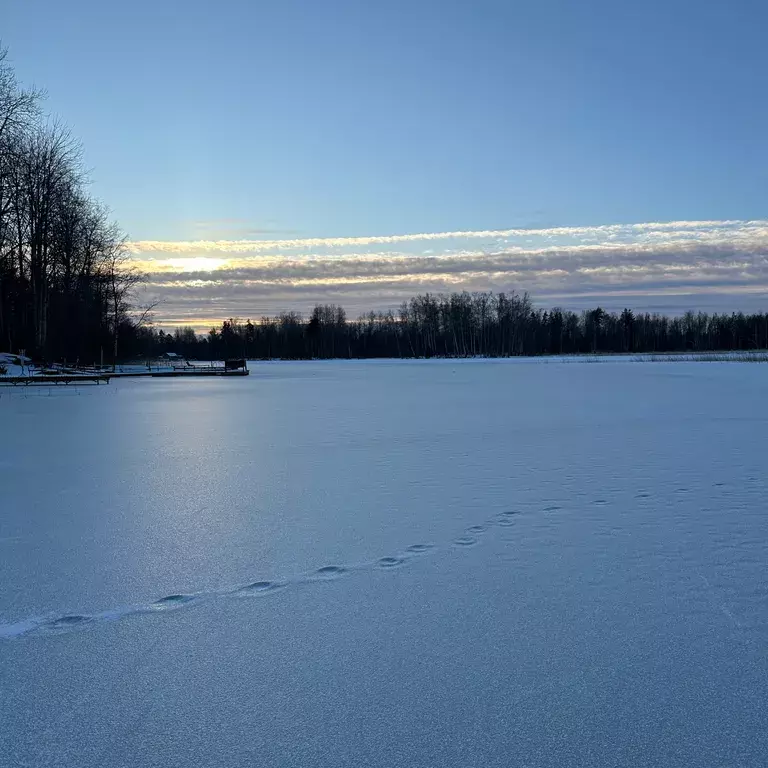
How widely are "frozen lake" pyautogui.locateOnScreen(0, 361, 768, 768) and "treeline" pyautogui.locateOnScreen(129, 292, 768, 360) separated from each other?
297 feet

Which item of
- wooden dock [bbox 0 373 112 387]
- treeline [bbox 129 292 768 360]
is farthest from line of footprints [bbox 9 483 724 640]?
treeline [bbox 129 292 768 360]

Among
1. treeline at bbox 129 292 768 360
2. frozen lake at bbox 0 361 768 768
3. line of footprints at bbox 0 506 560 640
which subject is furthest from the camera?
treeline at bbox 129 292 768 360

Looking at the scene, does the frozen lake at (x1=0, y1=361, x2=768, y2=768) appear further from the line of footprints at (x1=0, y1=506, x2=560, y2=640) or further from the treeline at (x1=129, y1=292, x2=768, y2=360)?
the treeline at (x1=129, y1=292, x2=768, y2=360)

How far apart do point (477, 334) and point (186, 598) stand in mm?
101225

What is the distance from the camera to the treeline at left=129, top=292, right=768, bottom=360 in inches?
4099

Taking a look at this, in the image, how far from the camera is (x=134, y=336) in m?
46.9

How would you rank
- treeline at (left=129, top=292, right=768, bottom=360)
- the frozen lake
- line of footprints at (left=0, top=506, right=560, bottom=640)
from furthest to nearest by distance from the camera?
treeline at (left=129, top=292, right=768, bottom=360), line of footprints at (left=0, top=506, right=560, bottom=640), the frozen lake

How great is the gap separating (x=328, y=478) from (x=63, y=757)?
5.19 m

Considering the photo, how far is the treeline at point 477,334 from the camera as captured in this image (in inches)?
4099


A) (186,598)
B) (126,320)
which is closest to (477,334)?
(126,320)

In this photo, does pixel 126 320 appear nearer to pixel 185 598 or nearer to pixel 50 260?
pixel 50 260

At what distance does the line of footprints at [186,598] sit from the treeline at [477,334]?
92730mm

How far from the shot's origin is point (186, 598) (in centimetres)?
374

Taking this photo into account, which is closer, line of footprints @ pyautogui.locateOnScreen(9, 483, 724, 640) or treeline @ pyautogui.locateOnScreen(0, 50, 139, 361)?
line of footprints @ pyautogui.locateOnScreen(9, 483, 724, 640)
